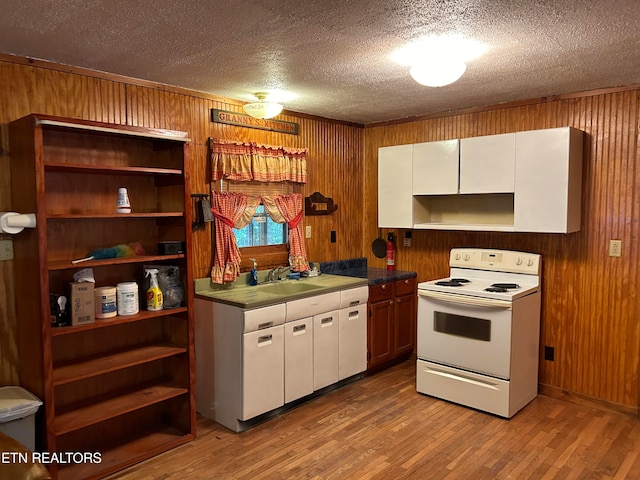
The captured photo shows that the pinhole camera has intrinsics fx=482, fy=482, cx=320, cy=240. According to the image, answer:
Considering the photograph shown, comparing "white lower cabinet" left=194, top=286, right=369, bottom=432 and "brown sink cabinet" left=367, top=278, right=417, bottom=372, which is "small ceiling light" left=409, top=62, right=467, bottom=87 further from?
"brown sink cabinet" left=367, top=278, right=417, bottom=372

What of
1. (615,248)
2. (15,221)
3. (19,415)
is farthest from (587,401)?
(15,221)

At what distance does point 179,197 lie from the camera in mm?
3008

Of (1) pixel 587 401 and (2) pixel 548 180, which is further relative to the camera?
(1) pixel 587 401

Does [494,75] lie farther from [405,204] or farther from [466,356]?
[466,356]

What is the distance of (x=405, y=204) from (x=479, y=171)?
27.8 inches

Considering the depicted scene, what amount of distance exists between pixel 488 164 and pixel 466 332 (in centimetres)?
125

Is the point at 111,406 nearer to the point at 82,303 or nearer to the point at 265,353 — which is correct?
the point at 82,303

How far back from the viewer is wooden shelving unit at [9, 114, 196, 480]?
7.89 feet

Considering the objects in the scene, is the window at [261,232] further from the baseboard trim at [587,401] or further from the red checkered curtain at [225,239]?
the baseboard trim at [587,401]

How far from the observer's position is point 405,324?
4.35 metres

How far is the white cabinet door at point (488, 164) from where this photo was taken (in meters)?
3.48

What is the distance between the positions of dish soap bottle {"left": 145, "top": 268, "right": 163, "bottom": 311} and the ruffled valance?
890mm

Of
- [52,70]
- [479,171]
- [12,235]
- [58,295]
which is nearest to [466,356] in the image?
[479,171]

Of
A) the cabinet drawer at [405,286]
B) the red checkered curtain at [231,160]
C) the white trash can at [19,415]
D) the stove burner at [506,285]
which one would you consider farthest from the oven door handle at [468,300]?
the white trash can at [19,415]
